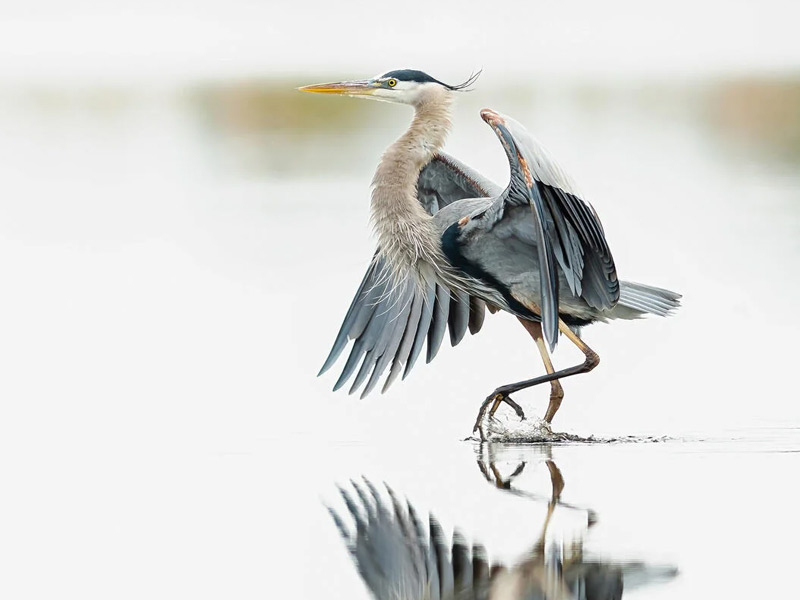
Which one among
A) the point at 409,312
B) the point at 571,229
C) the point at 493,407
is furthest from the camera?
the point at 409,312

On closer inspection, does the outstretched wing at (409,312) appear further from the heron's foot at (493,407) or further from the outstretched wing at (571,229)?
the outstretched wing at (571,229)

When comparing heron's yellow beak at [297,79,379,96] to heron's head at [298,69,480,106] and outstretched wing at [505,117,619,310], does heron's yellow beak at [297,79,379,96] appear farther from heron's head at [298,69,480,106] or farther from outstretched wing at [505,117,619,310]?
outstretched wing at [505,117,619,310]

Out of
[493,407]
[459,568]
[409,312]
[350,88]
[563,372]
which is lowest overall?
[459,568]

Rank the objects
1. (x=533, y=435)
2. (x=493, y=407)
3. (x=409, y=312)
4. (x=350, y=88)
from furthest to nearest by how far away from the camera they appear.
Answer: (x=409, y=312), (x=350, y=88), (x=493, y=407), (x=533, y=435)

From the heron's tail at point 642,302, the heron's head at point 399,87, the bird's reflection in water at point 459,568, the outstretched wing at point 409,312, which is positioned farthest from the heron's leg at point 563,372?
the bird's reflection in water at point 459,568

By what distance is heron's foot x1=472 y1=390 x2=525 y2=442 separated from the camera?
659cm

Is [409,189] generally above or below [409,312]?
above

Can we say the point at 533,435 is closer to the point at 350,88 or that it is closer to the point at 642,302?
the point at 642,302

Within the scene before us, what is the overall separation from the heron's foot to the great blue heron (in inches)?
0.4

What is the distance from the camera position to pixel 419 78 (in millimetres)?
7352

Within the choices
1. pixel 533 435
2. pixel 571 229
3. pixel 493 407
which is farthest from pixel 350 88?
pixel 533 435

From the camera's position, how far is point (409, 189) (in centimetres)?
723

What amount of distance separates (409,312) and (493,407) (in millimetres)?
994

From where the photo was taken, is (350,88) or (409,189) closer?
(409,189)
